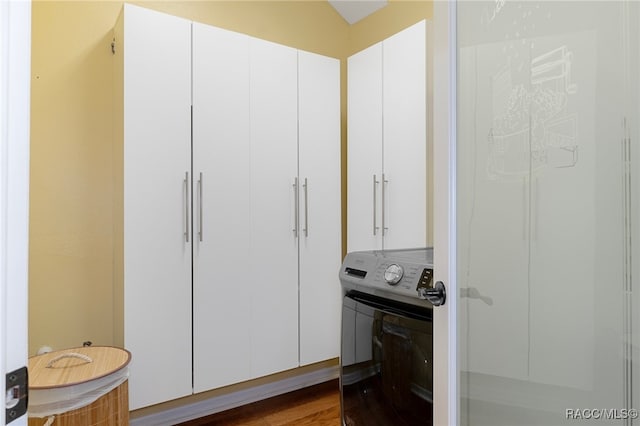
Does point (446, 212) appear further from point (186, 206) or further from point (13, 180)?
point (186, 206)

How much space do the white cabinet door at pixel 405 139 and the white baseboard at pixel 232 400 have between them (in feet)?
3.53

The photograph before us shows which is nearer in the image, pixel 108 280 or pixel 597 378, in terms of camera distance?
pixel 597 378

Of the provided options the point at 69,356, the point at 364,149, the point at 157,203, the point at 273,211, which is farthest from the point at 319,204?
the point at 69,356

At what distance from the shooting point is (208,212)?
2174mm

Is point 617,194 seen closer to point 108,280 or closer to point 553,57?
point 553,57

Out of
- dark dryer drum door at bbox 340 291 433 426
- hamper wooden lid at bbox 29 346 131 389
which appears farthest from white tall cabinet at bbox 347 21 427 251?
hamper wooden lid at bbox 29 346 131 389

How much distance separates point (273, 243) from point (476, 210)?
1.55m

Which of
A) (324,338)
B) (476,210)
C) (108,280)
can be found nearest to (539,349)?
(476,210)

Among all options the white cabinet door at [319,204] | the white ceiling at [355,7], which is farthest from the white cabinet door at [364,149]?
the white ceiling at [355,7]

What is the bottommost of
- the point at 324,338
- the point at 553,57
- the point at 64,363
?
the point at 324,338

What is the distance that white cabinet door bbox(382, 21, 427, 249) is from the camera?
2.26 m

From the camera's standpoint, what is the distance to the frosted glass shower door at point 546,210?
0.73 meters

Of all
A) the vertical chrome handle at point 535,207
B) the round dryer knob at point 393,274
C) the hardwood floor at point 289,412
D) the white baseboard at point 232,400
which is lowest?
the hardwood floor at point 289,412

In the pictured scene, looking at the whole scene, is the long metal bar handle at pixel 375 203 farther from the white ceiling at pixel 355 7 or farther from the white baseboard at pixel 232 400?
the white ceiling at pixel 355 7
